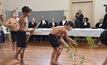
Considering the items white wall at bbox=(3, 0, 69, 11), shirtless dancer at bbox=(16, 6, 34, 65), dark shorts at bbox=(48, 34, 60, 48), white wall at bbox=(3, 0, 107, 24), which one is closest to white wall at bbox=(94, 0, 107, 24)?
white wall at bbox=(3, 0, 107, 24)

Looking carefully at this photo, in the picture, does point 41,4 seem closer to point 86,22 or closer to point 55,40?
point 86,22

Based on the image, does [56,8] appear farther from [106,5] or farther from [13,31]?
[13,31]

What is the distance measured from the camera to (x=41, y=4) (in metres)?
12.1

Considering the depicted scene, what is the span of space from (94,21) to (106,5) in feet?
3.37

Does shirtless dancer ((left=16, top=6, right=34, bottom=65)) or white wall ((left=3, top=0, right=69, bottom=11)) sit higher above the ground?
white wall ((left=3, top=0, right=69, bottom=11))

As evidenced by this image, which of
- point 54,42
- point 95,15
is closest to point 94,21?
point 95,15

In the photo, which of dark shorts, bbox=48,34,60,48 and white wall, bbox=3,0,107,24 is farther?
→ white wall, bbox=3,0,107,24

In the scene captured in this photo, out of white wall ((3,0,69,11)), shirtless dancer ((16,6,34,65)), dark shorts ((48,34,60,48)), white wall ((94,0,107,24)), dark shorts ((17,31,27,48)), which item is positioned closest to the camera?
shirtless dancer ((16,6,34,65))

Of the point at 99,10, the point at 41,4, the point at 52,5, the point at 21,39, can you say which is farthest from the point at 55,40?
the point at 41,4

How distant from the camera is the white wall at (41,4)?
11.7m

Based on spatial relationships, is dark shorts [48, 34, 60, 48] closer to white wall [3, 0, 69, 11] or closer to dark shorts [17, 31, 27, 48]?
dark shorts [17, 31, 27, 48]

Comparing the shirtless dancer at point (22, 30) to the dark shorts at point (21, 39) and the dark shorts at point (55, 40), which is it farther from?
the dark shorts at point (55, 40)

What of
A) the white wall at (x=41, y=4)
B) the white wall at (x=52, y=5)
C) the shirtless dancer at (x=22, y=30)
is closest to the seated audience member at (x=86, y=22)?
the white wall at (x=52, y=5)

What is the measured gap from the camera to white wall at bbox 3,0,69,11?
11.7 metres
